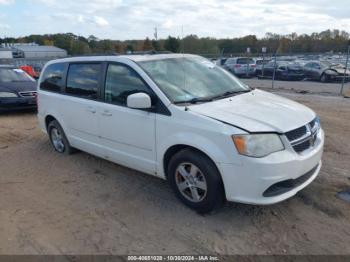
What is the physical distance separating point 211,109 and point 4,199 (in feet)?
9.60

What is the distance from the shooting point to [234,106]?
12.7 ft

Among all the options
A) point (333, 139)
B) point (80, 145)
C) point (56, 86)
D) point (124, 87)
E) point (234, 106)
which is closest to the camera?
point (234, 106)

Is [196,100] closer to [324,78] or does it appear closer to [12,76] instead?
[12,76]

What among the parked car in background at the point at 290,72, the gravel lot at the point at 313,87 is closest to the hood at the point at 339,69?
the gravel lot at the point at 313,87

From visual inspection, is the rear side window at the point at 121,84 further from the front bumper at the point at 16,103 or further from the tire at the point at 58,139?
the front bumper at the point at 16,103

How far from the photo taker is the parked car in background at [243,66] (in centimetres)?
2654

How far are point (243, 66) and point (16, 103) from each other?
795 inches

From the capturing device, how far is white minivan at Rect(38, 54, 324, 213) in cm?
332

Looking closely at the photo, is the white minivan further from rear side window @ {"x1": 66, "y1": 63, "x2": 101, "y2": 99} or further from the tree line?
the tree line

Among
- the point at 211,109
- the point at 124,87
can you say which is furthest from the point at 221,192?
the point at 124,87

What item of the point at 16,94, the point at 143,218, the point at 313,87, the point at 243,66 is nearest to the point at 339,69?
the point at 313,87

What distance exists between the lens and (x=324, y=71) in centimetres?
2108

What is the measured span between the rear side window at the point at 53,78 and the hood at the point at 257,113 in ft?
9.60

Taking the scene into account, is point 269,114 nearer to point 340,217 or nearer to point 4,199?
point 340,217
